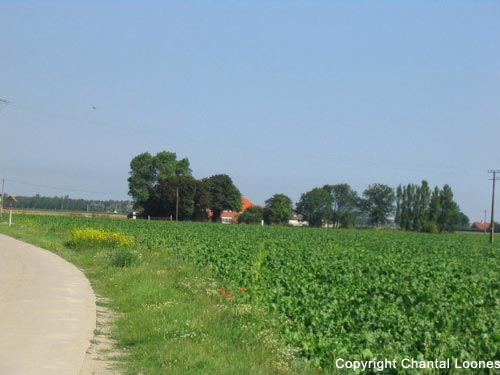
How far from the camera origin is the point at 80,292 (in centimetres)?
1548

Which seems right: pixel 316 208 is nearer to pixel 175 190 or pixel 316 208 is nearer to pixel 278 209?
pixel 278 209

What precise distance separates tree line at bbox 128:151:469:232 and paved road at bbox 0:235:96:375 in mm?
90580

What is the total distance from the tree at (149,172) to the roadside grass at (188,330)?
106 meters

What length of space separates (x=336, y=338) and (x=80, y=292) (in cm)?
795

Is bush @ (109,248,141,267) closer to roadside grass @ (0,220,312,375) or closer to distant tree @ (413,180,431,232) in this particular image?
roadside grass @ (0,220,312,375)

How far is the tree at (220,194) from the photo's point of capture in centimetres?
11969

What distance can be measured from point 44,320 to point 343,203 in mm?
144871

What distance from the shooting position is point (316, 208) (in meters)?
150

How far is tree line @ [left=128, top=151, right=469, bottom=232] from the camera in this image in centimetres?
11619

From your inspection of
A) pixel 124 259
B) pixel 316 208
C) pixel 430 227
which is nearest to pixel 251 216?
pixel 316 208

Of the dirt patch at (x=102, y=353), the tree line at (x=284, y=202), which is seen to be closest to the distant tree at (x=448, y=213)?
the tree line at (x=284, y=202)
